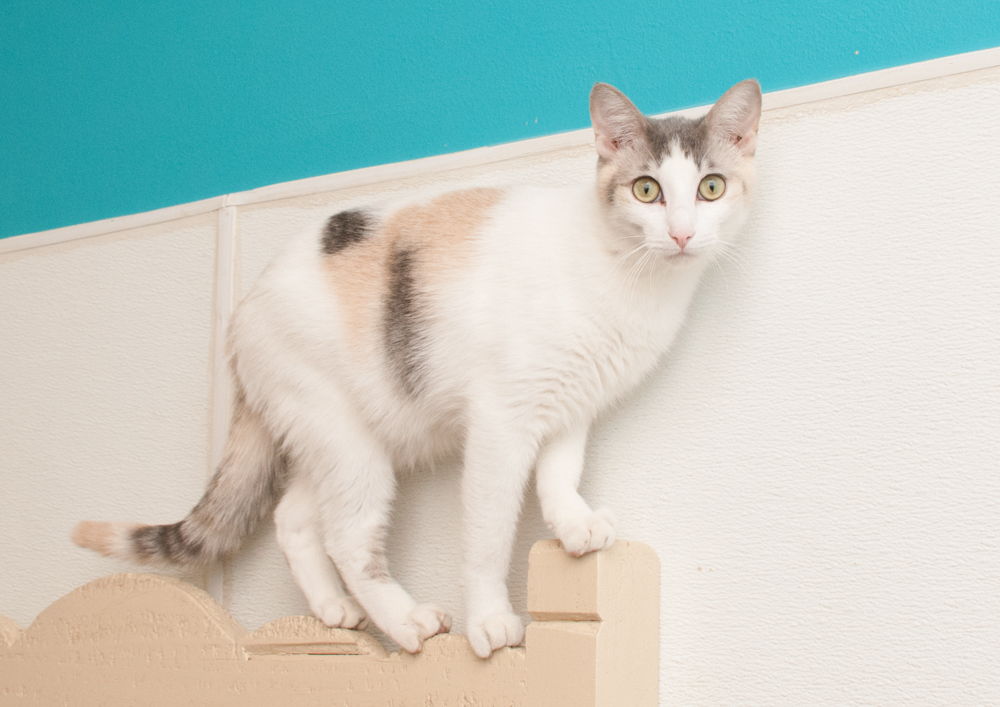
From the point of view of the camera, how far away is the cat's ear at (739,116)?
45.1 inches

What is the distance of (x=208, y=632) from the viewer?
1285mm

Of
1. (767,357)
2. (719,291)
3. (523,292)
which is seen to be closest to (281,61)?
(523,292)

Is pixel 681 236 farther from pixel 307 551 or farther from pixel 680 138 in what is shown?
pixel 307 551

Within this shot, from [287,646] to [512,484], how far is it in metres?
0.43

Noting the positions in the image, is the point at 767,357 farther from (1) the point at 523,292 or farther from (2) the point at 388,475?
(2) the point at 388,475

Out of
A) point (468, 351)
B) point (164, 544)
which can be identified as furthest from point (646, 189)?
point (164, 544)

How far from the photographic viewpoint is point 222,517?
1396mm

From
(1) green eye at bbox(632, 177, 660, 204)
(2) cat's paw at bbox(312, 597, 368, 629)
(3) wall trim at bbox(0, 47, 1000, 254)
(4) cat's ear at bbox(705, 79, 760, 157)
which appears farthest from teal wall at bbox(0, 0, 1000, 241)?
(2) cat's paw at bbox(312, 597, 368, 629)

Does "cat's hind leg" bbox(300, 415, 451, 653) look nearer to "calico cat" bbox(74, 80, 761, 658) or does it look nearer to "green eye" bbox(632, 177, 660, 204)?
"calico cat" bbox(74, 80, 761, 658)

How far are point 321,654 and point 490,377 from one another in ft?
1.60

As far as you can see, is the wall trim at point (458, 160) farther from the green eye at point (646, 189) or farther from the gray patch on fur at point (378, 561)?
the gray patch on fur at point (378, 561)

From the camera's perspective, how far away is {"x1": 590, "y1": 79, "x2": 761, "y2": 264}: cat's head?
110 centimetres

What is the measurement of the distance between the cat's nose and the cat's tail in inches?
30.1

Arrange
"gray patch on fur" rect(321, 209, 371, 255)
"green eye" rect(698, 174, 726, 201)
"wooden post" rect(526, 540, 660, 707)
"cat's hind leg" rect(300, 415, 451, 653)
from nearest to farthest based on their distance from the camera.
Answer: "wooden post" rect(526, 540, 660, 707)
"green eye" rect(698, 174, 726, 201)
"cat's hind leg" rect(300, 415, 451, 653)
"gray patch on fur" rect(321, 209, 371, 255)
